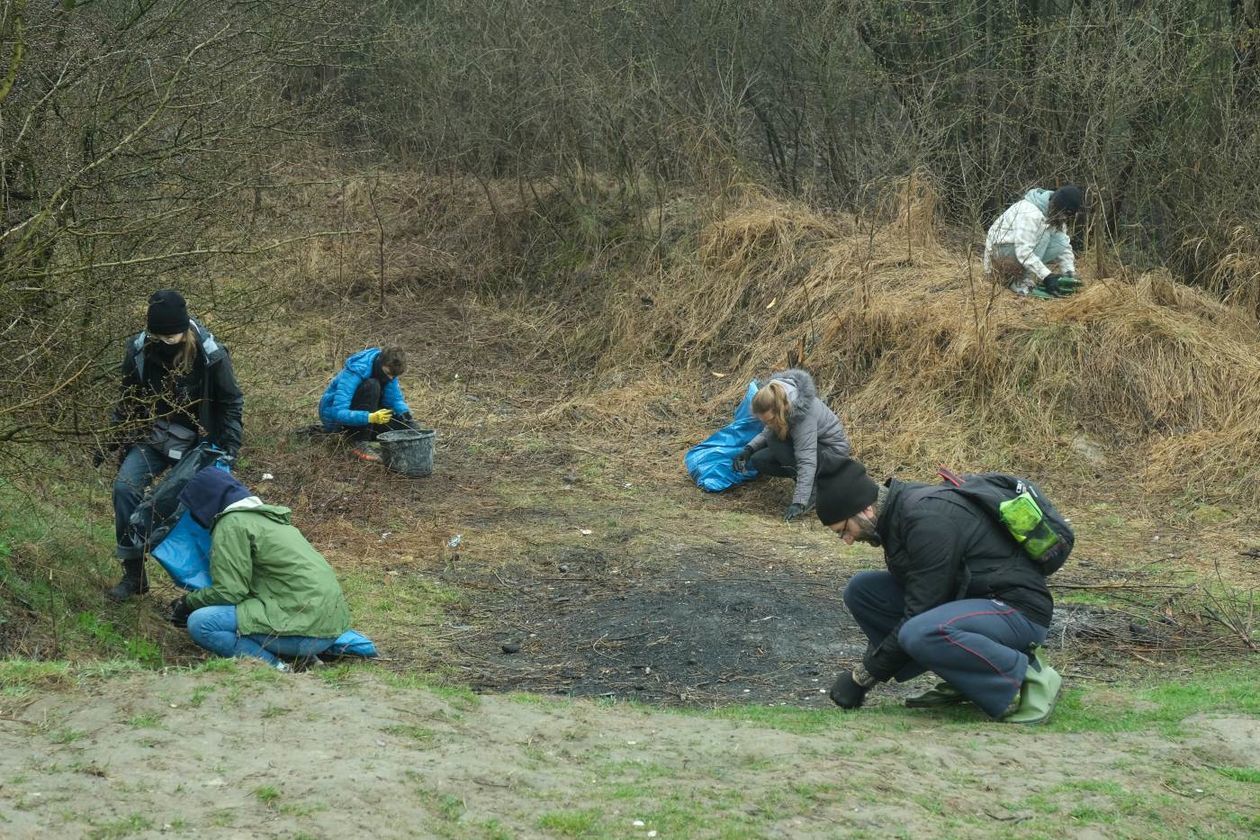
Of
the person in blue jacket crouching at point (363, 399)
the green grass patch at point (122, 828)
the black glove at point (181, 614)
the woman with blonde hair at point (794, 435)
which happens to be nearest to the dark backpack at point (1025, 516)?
the green grass patch at point (122, 828)

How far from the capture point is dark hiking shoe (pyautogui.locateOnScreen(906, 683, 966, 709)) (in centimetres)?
593

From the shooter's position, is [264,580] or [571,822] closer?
[571,822]

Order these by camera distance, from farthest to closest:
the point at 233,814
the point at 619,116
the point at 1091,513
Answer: the point at 619,116
the point at 1091,513
the point at 233,814

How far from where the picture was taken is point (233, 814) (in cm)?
410

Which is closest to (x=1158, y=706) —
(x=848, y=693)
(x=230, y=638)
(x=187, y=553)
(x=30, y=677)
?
(x=848, y=693)

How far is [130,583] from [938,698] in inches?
168

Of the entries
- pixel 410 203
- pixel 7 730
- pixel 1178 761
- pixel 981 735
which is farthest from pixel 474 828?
pixel 410 203

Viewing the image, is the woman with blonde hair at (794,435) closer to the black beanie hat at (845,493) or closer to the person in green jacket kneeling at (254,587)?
the black beanie hat at (845,493)

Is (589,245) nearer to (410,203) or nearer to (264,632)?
(410,203)

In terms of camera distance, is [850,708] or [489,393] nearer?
[850,708]

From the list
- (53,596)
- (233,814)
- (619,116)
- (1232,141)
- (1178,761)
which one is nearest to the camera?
(233,814)

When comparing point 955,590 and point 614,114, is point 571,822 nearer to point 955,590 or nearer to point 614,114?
point 955,590

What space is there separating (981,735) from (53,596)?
4636 millimetres

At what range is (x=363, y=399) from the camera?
35.0 feet
